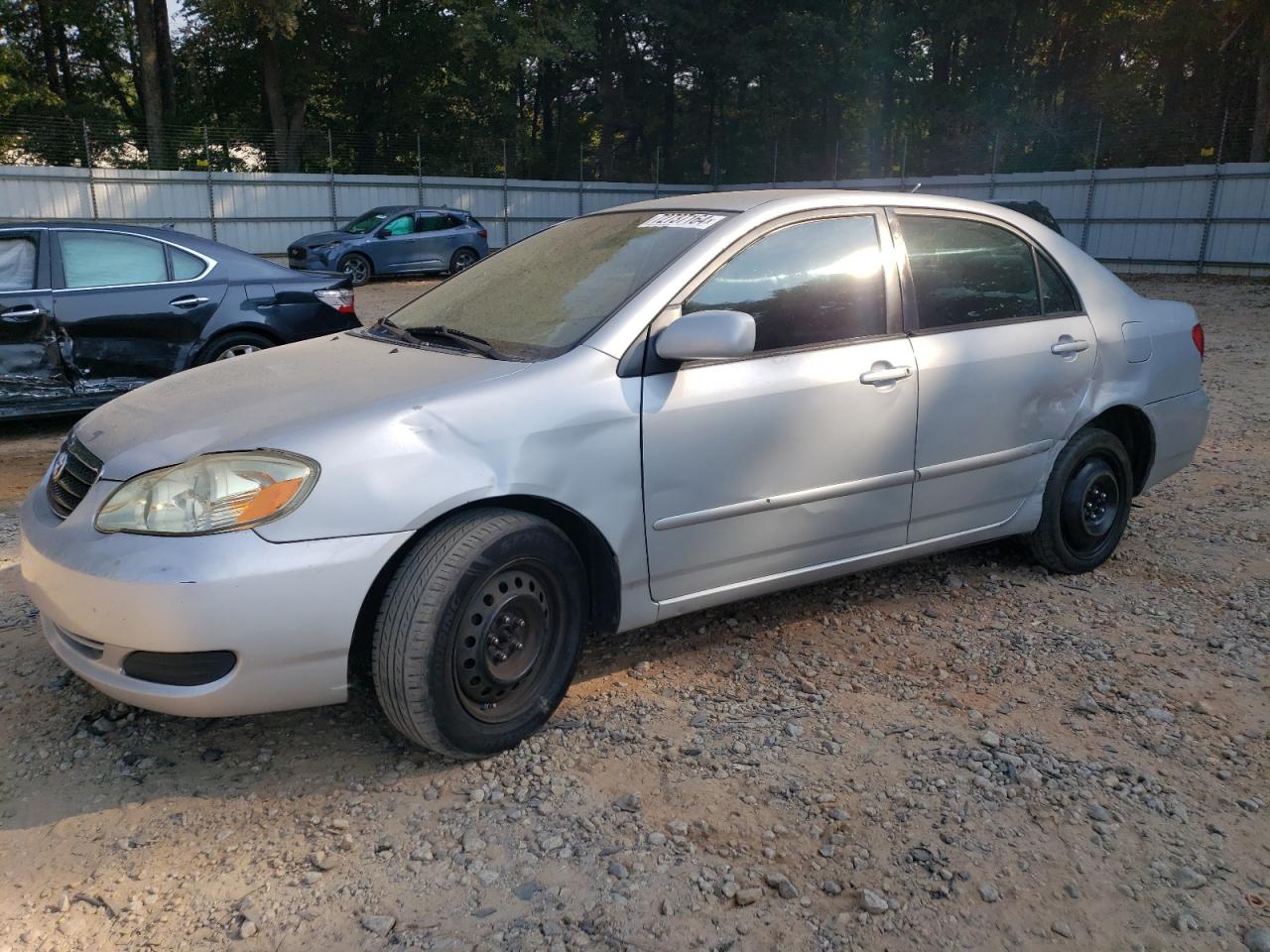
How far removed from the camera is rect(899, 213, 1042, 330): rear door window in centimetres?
377

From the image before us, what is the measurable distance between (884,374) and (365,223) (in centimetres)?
1844

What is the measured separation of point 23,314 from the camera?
20.3 ft

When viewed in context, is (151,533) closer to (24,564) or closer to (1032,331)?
(24,564)

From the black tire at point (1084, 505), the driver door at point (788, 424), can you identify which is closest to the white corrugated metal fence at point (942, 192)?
the black tire at point (1084, 505)

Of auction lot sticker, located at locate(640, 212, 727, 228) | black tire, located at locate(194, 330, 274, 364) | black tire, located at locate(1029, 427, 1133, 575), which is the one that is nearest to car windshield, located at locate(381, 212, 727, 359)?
auction lot sticker, located at locate(640, 212, 727, 228)

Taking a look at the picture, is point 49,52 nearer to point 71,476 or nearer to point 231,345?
point 231,345

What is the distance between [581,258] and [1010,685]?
6.90 ft

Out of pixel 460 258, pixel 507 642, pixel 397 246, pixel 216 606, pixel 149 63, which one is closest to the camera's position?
pixel 216 606

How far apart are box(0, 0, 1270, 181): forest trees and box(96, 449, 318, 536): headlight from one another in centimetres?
2268

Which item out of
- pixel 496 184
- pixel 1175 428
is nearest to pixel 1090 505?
pixel 1175 428

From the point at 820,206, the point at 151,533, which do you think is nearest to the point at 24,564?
the point at 151,533

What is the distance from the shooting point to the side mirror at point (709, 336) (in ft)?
9.70

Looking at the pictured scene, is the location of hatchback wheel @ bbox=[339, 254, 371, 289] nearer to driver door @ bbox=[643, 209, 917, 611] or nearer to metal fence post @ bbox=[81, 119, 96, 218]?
metal fence post @ bbox=[81, 119, 96, 218]

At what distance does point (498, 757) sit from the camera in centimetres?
292
